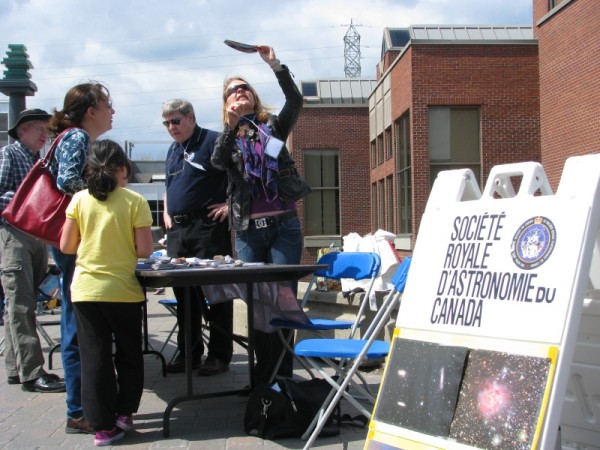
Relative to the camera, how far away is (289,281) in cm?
477

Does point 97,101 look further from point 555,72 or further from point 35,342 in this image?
point 555,72

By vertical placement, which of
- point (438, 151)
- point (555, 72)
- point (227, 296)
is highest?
point (555, 72)

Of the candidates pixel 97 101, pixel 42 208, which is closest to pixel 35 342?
pixel 42 208

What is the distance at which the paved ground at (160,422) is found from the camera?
402 cm

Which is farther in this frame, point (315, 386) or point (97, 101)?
point (97, 101)

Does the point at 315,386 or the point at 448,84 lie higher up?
the point at 448,84

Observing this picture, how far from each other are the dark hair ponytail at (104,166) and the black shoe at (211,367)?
2.19 meters

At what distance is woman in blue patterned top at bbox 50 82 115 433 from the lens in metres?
4.29

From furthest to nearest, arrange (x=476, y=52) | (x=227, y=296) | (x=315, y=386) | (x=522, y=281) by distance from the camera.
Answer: (x=476, y=52) → (x=227, y=296) → (x=315, y=386) → (x=522, y=281)

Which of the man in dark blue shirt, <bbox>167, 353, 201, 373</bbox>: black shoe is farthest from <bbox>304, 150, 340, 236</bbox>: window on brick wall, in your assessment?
the man in dark blue shirt

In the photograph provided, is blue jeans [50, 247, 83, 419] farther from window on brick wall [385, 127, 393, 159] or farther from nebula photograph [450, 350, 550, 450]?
window on brick wall [385, 127, 393, 159]

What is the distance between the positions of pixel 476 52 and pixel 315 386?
1898cm

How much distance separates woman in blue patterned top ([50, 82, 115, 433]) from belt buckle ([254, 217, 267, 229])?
108 centimetres

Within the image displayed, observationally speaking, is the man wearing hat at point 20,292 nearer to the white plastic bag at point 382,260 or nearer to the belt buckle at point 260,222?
the belt buckle at point 260,222
